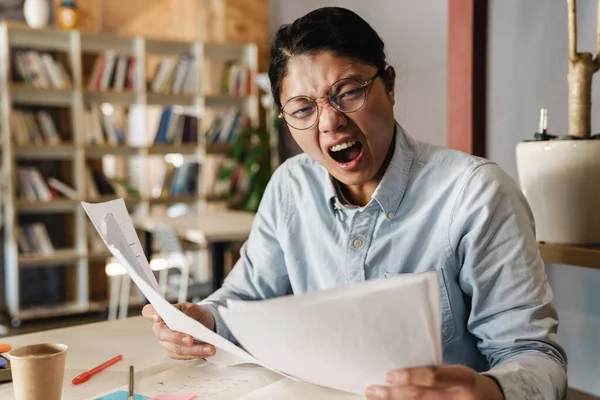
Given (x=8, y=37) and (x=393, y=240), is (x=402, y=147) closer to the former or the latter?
(x=393, y=240)

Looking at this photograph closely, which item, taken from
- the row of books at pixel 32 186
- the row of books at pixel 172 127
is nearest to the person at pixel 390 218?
the row of books at pixel 32 186

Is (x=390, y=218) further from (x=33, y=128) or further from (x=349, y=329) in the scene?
(x=33, y=128)

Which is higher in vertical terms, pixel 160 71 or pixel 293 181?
pixel 160 71

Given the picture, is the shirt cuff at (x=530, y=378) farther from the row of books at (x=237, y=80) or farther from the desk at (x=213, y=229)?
the row of books at (x=237, y=80)

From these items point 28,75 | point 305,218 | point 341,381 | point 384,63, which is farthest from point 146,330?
point 28,75

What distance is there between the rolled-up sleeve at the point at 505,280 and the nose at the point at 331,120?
0.83ft

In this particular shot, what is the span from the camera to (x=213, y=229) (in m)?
3.37

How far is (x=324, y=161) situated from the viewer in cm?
116

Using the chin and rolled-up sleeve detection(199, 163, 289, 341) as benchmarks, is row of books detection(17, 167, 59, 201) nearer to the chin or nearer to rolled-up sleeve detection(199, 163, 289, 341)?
rolled-up sleeve detection(199, 163, 289, 341)

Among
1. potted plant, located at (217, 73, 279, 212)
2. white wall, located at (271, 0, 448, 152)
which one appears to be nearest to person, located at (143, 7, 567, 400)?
white wall, located at (271, 0, 448, 152)

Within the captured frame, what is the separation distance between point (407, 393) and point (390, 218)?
1.60ft

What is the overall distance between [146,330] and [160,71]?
12.2 feet

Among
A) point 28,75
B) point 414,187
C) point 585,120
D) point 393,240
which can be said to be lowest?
point 393,240

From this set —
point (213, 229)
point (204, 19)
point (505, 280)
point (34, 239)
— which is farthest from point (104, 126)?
point (505, 280)
